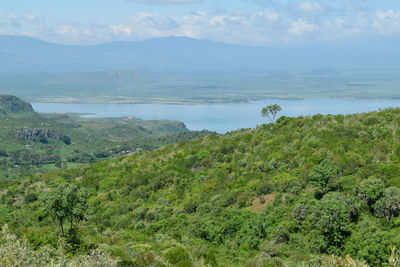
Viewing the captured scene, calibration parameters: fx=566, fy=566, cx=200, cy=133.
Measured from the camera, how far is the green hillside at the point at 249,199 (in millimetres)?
29219

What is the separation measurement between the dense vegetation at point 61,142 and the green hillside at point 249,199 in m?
65.1

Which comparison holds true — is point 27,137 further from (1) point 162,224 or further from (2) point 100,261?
Answer: (2) point 100,261

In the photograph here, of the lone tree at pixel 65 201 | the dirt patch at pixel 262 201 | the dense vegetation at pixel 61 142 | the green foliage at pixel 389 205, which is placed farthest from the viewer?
the dense vegetation at pixel 61 142

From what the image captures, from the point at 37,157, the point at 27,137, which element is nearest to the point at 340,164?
the point at 37,157

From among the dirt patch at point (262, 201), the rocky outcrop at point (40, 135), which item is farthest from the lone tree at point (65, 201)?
the rocky outcrop at point (40, 135)

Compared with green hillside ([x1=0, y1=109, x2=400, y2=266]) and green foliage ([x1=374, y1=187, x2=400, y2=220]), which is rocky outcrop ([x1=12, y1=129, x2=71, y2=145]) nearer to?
green hillside ([x1=0, y1=109, x2=400, y2=266])

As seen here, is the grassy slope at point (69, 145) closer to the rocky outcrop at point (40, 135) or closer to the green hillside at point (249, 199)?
the rocky outcrop at point (40, 135)

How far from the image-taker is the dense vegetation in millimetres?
129500

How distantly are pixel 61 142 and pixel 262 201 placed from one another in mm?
134439

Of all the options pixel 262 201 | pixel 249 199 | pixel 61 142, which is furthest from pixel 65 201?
pixel 61 142

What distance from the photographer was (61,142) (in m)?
165

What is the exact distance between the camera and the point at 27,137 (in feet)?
533

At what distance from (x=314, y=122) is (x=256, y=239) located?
22.1m

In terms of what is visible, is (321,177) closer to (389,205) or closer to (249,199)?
(249,199)
